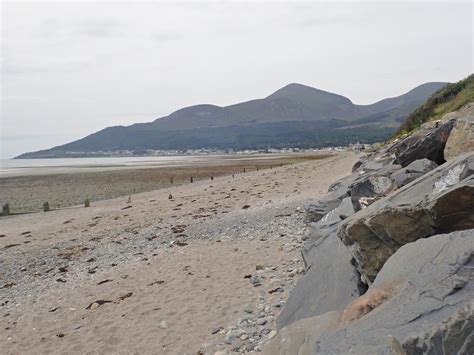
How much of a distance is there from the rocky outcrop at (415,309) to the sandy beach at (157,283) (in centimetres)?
228

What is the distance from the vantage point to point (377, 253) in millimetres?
5035

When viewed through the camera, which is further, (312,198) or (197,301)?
(312,198)

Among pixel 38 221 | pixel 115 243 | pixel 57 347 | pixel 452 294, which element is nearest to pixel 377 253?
pixel 452 294

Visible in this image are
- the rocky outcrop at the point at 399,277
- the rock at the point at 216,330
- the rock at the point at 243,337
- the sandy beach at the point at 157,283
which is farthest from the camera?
the sandy beach at the point at 157,283

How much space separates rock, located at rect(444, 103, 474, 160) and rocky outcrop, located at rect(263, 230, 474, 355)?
12.2ft

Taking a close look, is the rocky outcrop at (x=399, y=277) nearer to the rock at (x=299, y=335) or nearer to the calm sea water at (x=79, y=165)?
the rock at (x=299, y=335)

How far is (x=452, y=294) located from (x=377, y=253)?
1760 millimetres

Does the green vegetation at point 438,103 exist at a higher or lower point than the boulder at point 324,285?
higher

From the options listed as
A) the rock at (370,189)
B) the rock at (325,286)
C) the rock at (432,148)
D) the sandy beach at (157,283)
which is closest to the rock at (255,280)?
the sandy beach at (157,283)

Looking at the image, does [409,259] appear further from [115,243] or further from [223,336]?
[115,243]

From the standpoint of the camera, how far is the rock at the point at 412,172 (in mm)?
7152

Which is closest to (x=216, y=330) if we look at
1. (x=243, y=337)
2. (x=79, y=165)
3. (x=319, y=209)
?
(x=243, y=337)

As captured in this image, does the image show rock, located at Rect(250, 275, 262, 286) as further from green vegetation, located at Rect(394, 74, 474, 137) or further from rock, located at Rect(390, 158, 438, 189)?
green vegetation, located at Rect(394, 74, 474, 137)

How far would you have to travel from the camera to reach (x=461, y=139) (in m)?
7.31
